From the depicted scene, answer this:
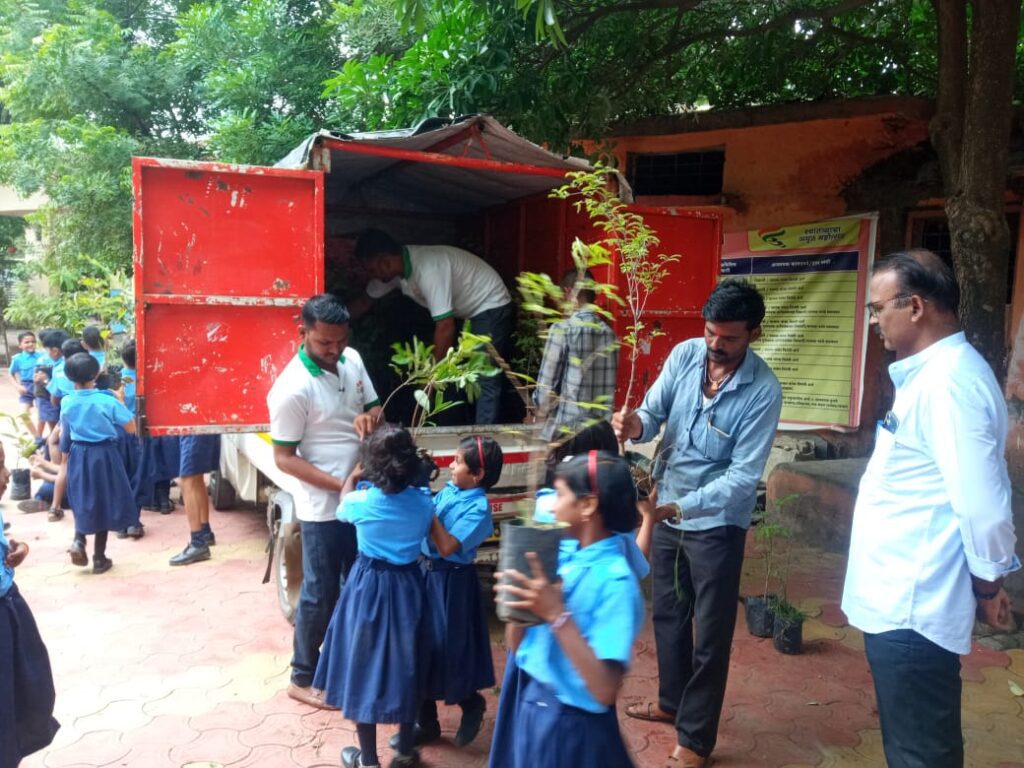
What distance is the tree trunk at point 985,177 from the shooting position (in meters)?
3.86

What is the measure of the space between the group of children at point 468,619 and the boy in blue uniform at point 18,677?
90cm

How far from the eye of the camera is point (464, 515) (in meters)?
3.01

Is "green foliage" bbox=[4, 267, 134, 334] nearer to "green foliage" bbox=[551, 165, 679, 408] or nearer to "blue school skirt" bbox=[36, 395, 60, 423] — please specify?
"blue school skirt" bbox=[36, 395, 60, 423]

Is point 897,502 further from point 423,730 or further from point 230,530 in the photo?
point 230,530

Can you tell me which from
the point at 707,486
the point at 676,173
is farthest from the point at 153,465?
the point at 676,173

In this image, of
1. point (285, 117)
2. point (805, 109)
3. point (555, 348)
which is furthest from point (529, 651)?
point (285, 117)

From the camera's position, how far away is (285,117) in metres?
8.08

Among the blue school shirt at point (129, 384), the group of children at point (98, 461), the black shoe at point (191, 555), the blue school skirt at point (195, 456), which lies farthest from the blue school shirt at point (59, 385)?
the black shoe at point (191, 555)

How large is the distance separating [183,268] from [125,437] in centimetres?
A: 332

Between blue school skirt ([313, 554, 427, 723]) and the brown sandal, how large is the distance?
0.97 meters

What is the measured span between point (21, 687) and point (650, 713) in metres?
2.30

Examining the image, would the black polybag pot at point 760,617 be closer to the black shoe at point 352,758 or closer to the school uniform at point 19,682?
the black shoe at point 352,758

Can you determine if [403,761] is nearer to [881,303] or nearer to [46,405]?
[881,303]

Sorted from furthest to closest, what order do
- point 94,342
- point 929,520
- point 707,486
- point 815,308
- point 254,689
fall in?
point 815,308
point 94,342
point 254,689
point 707,486
point 929,520
